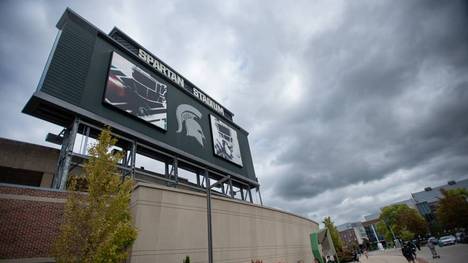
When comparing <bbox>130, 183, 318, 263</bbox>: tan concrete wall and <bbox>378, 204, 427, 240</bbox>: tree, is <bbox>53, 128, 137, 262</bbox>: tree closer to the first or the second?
<bbox>130, 183, 318, 263</bbox>: tan concrete wall

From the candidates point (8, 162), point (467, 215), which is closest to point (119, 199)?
point (8, 162)

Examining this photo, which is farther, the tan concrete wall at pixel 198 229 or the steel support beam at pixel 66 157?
the steel support beam at pixel 66 157

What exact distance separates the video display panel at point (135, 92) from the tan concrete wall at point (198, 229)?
9.10 m

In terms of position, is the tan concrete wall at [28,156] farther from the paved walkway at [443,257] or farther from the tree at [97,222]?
the paved walkway at [443,257]

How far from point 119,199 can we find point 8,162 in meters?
12.3

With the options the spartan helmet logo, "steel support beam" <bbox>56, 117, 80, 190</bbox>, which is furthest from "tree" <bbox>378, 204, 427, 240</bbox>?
"steel support beam" <bbox>56, 117, 80, 190</bbox>

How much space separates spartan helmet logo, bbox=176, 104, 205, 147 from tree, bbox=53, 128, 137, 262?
1368 cm

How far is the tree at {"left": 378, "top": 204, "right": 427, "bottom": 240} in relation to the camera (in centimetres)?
6166

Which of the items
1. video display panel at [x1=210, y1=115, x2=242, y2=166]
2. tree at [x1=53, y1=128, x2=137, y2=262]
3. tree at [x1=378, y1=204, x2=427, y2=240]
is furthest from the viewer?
tree at [x1=378, y1=204, x2=427, y2=240]

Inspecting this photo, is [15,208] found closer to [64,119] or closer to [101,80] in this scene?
[64,119]

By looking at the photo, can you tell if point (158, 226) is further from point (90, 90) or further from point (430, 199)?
point (430, 199)

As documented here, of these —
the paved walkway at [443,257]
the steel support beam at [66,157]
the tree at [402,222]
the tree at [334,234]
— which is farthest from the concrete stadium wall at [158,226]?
the tree at [402,222]

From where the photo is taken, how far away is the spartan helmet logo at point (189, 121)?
2355cm

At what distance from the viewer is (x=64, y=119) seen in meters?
15.4
